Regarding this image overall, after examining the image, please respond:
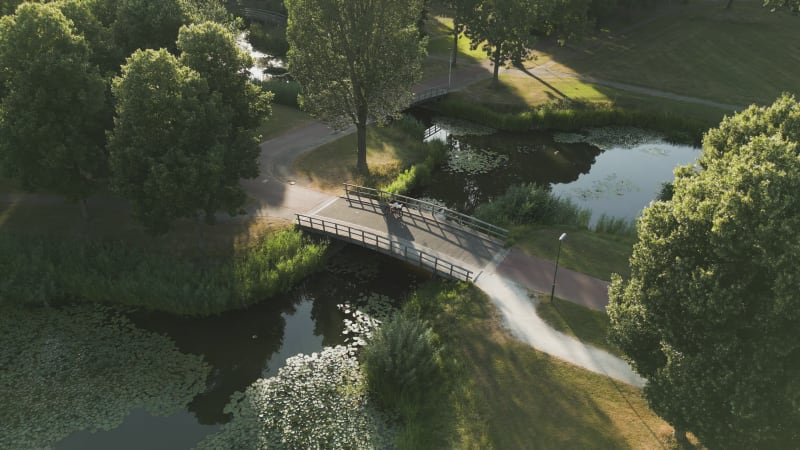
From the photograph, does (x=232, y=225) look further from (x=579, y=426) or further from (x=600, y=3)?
(x=600, y=3)

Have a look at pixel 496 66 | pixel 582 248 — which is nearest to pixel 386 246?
pixel 582 248

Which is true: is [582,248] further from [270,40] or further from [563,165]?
[270,40]

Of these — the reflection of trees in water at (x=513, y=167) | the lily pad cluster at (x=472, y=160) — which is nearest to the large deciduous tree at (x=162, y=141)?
the reflection of trees in water at (x=513, y=167)

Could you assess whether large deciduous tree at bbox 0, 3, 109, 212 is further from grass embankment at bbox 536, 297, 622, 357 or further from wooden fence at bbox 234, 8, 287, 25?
wooden fence at bbox 234, 8, 287, 25

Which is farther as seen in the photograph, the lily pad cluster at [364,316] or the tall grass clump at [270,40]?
the tall grass clump at [270,40]

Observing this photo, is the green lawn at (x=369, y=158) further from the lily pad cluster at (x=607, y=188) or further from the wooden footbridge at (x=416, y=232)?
the lily pad cluster at (x=607, y=188)

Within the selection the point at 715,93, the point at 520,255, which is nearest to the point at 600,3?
the point at 715,93
